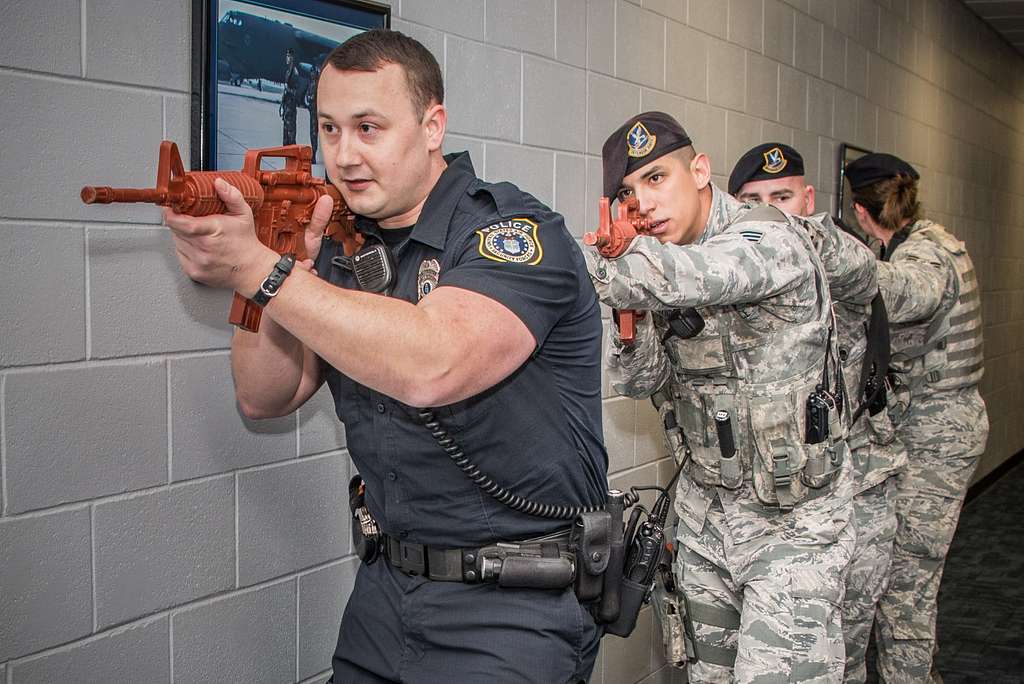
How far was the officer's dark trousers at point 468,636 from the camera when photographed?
4.92 ft

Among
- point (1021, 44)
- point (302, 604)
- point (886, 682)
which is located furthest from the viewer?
point (1021, 44)

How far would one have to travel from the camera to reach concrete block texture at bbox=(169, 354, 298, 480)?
72.1 inches

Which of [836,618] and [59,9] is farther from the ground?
[59,9]

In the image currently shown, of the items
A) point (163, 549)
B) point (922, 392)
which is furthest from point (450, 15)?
point (922, 392)

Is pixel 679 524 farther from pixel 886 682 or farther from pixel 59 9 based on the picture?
pixel 59 9

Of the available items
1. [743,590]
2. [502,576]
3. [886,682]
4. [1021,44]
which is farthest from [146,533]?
[1021,44]

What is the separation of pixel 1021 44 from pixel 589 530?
7.49m

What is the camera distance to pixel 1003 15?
21.5 ft

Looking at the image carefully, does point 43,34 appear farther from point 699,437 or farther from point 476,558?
point 699,437

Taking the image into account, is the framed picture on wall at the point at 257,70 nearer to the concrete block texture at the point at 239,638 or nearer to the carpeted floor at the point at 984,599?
the concrete block texture at the point at 239,638

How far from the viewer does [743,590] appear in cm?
231

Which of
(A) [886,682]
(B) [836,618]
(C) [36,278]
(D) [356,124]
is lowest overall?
(A) [886,682]

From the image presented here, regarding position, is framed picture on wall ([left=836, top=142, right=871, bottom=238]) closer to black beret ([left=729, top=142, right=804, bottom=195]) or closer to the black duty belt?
black beret ([left=729, top=142, right=804, bottom=195])

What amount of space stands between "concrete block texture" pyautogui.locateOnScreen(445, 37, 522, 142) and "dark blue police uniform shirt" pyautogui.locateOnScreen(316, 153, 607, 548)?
2.67 ft
